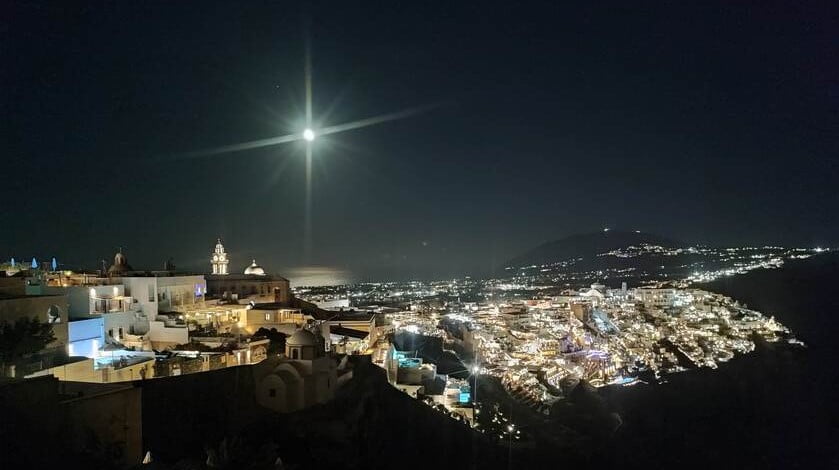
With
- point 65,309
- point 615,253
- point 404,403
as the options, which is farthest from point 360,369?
point 615,253

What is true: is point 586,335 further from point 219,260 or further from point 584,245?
point 584,245

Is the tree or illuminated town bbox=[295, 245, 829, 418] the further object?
illuminated town bbox=[295, 245, 829, 418]

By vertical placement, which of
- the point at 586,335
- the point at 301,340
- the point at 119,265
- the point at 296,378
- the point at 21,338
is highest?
the point at 119,265

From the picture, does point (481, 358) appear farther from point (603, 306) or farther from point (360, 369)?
point (603, 306)

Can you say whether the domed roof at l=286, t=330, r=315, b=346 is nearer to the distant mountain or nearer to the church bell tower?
the church bell tower

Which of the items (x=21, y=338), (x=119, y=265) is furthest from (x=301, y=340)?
(x=119, y=265)

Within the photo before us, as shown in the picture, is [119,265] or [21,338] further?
[119,265]

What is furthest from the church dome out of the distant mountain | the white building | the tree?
the distant mountain
